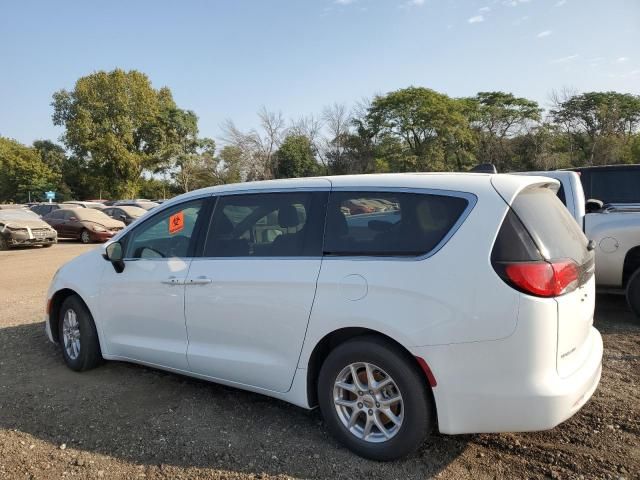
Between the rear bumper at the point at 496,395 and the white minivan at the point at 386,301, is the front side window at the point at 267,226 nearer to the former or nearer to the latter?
the white minivan at the point at 386,301

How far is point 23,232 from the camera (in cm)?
1744

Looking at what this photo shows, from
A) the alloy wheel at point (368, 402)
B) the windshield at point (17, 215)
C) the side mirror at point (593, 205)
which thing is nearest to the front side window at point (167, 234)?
the alloy wheel at point (368, 402)

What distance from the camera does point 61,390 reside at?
14.1 feet

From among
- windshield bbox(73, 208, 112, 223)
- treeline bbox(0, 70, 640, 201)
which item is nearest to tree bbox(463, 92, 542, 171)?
treeline bbox(0, 70, 640, 201)

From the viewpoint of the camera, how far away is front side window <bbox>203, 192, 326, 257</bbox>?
3.40m

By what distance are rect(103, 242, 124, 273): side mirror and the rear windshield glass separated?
3148 mm

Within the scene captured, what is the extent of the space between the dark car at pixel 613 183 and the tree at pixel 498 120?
138 feet

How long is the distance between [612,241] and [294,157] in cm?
4491

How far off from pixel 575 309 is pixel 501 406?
0.70m

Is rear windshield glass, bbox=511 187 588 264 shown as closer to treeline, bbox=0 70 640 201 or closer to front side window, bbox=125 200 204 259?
front side window, bbox=125 200 204 259

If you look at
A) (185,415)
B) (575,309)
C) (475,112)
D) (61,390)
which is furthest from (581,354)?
→ (475,112)

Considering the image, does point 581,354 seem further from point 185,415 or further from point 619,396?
point 185,415

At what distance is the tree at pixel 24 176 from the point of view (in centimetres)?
5650

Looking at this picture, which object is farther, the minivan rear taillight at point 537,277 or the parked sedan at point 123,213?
the parked sedan at point 123,213
